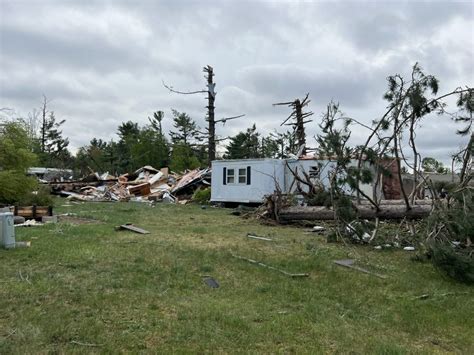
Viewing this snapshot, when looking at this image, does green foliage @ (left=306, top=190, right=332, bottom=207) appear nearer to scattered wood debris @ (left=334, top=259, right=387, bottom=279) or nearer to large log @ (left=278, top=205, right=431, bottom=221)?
large log @ (left=278, top=205, right=431, bottom=221)

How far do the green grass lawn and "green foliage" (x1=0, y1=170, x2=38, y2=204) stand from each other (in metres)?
6.08

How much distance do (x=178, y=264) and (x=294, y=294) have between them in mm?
1955

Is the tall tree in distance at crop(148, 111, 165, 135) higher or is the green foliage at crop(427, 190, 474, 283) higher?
the tall tree in distance at crop(148, 111, 165, 135)

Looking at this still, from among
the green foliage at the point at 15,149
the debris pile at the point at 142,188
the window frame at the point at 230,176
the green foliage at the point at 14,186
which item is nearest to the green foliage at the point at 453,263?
the green foliage at the point at 15,149

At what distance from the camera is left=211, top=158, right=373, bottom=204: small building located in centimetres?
1728

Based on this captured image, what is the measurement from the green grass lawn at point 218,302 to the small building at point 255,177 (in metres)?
9.29

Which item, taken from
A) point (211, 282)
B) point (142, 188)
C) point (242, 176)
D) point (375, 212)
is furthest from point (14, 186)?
point (375, 212)

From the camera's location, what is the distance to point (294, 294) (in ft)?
16.6

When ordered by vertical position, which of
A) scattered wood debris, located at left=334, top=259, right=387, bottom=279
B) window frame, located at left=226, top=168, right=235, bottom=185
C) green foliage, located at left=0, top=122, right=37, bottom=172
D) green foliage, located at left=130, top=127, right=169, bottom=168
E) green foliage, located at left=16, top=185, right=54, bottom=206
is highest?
green foliage, located at left=130, top=127, right=169, bottom=168

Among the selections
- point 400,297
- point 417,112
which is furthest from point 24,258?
point 417,112

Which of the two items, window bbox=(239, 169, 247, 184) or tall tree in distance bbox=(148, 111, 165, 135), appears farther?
tall tree in distance bbox=(148, 111, 165, 135)

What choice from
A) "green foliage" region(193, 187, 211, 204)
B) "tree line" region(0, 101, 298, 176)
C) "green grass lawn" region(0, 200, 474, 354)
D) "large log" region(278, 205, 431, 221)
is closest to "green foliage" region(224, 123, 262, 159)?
"tree line" region(0, 101, 298, 176)

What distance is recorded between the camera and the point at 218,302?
4652 mm

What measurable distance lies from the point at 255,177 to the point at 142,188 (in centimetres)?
789
